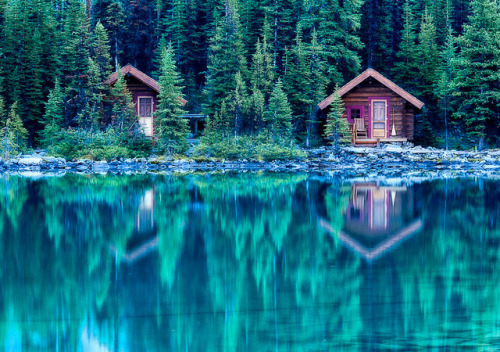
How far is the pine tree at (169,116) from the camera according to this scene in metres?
36.6

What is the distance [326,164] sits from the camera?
3725cm

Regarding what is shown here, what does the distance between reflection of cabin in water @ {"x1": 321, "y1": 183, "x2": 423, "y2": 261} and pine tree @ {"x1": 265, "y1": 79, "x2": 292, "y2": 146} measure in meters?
14.9

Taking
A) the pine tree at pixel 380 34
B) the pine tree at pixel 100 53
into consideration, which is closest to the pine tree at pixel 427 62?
the pine tree at pixel 380 34

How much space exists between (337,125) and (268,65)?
595cm

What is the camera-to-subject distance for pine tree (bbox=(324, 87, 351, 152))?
3797 cm

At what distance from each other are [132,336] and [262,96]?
31847mm

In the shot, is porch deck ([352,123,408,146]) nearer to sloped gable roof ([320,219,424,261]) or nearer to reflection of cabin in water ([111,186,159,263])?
reflection of cabin in water ([111,186,159,263])

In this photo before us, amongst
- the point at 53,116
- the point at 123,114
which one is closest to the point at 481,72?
the point at 123,114

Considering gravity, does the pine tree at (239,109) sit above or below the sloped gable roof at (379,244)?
above

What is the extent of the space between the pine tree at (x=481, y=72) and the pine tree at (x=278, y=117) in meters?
9.82

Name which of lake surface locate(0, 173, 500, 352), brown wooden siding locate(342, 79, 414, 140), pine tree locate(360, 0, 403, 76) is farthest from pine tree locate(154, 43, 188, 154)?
pine tree locate(360, 0, 403, 76)

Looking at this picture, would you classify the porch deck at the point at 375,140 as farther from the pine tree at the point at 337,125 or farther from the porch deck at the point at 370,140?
the pine tree at the point at 337,125

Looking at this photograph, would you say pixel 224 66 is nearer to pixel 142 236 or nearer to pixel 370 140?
pixel 370 140

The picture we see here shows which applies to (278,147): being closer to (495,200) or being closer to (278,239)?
(495,200)
